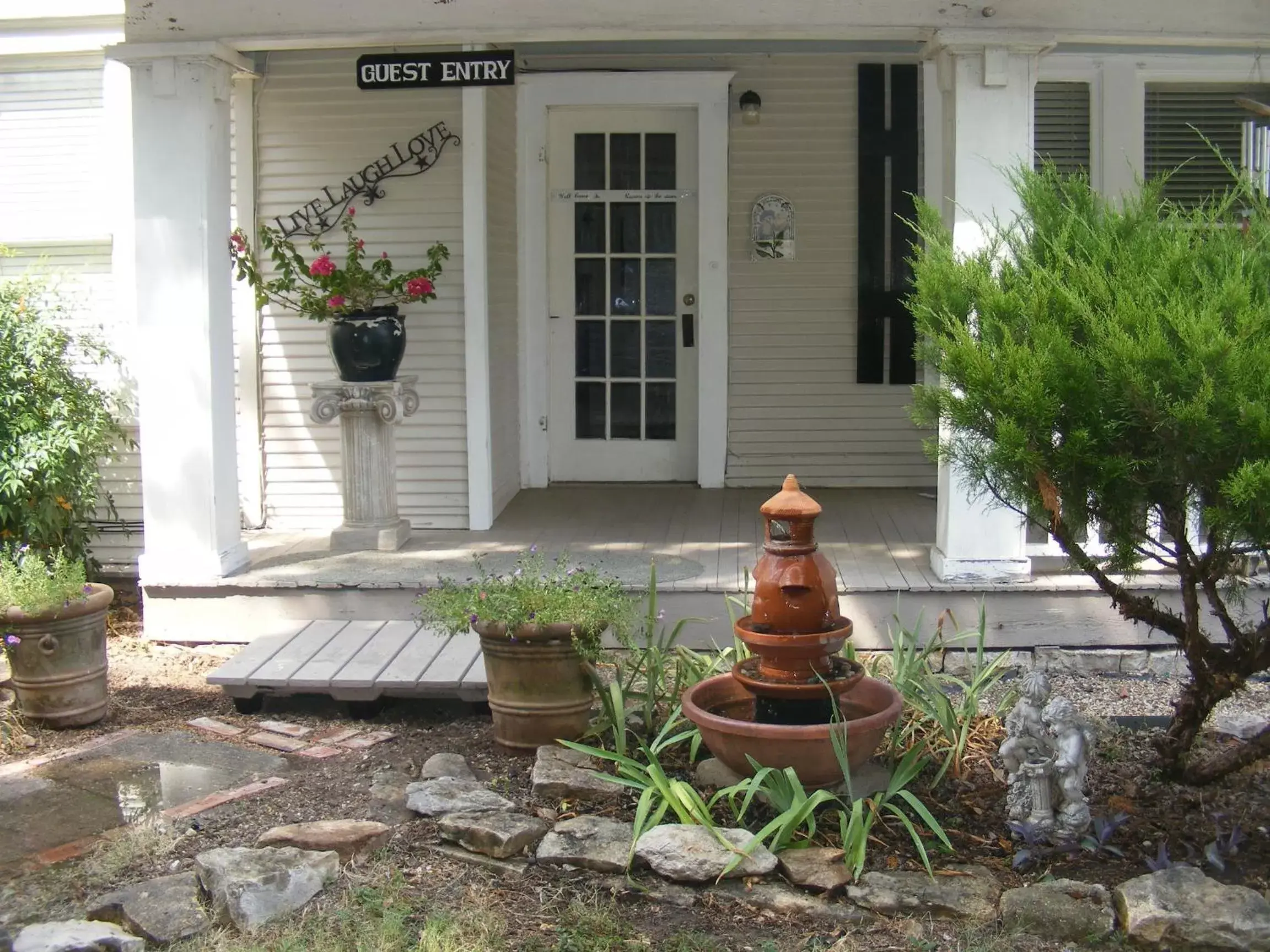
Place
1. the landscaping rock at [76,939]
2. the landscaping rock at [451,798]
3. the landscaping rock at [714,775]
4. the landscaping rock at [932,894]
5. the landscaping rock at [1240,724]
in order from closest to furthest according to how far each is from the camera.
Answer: the landscaping rock at [76,939], the landscaping rock at [932,894], the landscaping rock at [451,798], the landscaping rock at [714,775], the landscaping rock at [1240,724]

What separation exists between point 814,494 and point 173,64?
13.9 feet

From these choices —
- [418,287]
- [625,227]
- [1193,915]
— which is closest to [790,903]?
[1193,915]

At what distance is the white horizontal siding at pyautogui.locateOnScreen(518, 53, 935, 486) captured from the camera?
818 cm

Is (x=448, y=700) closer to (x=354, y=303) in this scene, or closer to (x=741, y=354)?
(x=354, y=303)

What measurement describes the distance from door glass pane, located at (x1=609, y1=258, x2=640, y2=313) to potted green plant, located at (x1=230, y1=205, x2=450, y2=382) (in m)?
1.59

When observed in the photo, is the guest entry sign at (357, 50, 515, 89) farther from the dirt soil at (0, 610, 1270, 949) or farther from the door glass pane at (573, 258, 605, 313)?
the dirt soil at (0, 610, 1270, 949)

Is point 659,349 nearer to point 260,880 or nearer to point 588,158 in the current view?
point 588,158

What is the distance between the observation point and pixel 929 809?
13.1 ft

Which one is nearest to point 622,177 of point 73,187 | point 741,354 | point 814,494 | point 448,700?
point 741,354

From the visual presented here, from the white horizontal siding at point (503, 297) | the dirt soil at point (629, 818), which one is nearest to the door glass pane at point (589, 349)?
the white horizontal siding at point (503, 297)

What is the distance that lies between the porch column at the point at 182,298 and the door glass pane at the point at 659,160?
2.88 metres

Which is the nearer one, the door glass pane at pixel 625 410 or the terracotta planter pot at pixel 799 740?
the terracotta planter pot at pixel 799 740

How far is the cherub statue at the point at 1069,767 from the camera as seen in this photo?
11.9ft

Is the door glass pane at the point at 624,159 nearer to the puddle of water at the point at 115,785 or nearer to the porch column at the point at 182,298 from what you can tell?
the porch column at the point at 182,298
